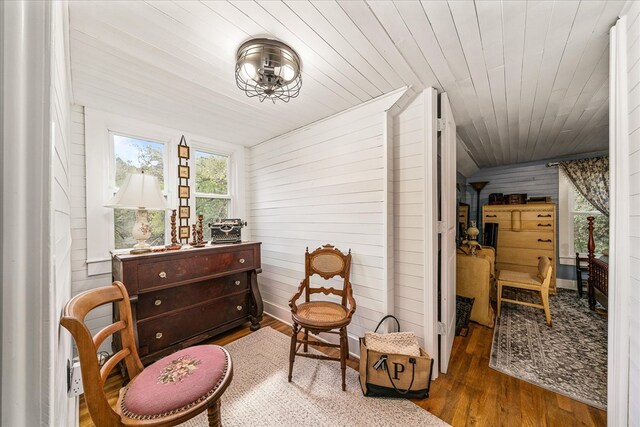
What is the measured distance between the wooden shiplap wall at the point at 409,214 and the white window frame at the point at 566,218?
3822 mm

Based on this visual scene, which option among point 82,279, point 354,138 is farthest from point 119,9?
point 82,279

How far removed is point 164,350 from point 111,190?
1.57m

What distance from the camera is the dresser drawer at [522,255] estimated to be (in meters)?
3.99

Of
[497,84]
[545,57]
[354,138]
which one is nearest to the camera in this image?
[545,57]

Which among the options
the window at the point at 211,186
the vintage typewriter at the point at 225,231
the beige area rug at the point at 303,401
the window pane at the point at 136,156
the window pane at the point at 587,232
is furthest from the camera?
the window pane at the point at 587,232

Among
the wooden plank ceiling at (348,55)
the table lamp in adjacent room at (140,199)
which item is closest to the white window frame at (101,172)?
the wooden plank ceiling at (348,55)

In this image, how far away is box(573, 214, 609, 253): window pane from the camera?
3787 mm

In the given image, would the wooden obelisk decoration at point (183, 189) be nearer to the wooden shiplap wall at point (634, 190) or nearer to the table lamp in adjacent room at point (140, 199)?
the table lamp in adjacent room at point (140, 199)

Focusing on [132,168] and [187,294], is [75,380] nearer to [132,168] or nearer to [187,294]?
[187,294]

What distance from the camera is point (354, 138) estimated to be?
229 centimetres

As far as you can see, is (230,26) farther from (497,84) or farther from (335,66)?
(497,84)

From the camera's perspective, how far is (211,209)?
10.3 ft

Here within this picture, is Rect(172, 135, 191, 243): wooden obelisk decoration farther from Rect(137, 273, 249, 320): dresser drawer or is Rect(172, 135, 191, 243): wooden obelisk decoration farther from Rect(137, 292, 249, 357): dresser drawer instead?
Rect(137, 292, 249, 357): dresser drawer

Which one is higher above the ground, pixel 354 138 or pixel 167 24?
pixel 167 24
